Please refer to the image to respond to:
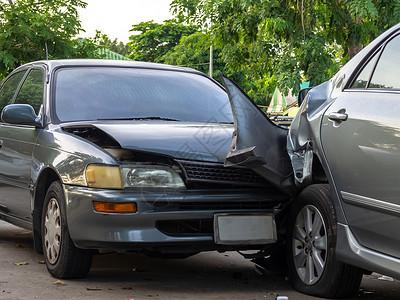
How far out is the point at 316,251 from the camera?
17.0 ft

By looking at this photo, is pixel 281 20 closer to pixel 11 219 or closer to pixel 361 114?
pixel 11 219

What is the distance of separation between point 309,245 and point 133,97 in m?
2.06

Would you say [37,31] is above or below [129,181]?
below

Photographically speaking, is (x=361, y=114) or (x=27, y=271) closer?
(x=361, y=114)

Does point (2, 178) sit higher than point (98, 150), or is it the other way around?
point (98, 150)

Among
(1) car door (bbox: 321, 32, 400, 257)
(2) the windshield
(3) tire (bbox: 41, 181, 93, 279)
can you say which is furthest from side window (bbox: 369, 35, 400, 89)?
(3) tire (bbox: 41, 181, 93, 279)

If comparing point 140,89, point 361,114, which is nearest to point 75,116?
point 140,89

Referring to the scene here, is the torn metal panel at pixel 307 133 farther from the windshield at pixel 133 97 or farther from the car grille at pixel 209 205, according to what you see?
the windshield at pixel 133 97

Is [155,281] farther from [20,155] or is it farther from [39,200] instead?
[20,155]

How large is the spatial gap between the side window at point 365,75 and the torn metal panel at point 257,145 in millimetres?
739

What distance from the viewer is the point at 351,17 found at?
56.4 ft

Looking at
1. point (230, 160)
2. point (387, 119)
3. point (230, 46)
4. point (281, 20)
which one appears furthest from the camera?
point (230, 46)

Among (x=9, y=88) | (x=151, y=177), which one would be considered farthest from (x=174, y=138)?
(x=9, y=88)

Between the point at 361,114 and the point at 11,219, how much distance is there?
353 centimetres
